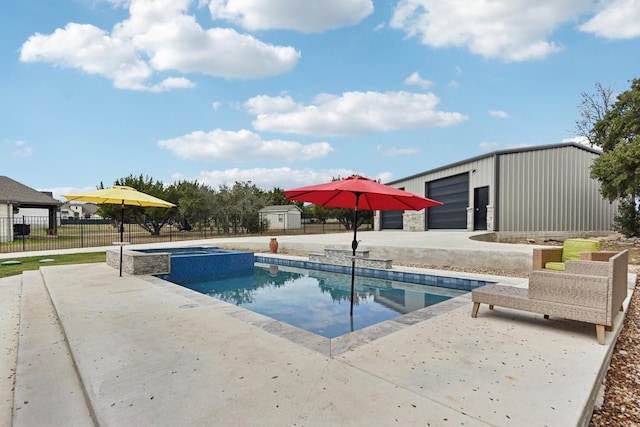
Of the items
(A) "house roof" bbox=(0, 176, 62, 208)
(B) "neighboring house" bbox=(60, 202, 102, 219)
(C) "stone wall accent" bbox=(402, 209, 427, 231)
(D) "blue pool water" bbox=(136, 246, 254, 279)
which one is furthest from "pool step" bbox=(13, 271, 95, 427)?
(B) "neighboring house" bbox=(60, 202, 102, 219)

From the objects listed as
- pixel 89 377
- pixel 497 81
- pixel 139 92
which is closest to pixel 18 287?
pixel 89 377

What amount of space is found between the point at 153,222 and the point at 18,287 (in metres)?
19.7

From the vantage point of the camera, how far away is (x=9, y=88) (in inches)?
387

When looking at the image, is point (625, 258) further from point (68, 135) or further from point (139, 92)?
point (68, 135)

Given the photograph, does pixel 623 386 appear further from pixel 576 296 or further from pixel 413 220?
pixel 413 220

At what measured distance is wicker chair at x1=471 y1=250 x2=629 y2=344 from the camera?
333cm

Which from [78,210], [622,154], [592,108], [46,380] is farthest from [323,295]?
[78,210]

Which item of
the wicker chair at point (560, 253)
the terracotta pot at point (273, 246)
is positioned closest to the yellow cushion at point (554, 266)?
the wicker chair at point (560, 253)

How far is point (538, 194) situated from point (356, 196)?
13.6 meters

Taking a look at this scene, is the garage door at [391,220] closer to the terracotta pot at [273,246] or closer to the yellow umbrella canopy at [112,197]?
the terracotta pot at [273,246]

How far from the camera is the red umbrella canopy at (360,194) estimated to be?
405 cm

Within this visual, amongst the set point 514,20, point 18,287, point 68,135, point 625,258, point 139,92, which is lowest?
point 18,287

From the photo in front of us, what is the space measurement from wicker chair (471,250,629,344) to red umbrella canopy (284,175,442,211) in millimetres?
1579

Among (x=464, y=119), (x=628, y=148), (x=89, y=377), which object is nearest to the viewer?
(x=89, y=377)
